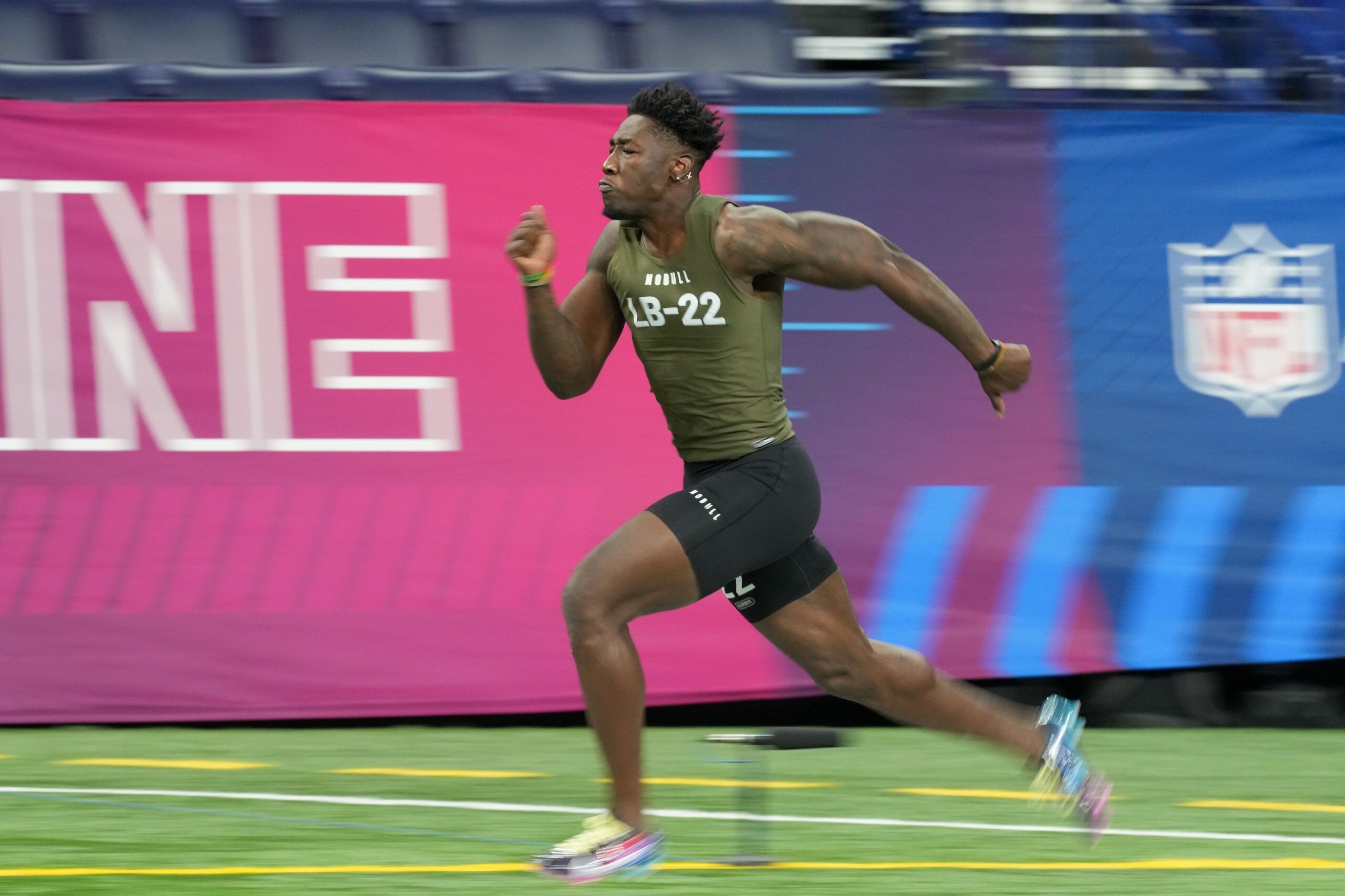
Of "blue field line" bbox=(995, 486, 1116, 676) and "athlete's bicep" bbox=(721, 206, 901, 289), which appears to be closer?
"athlete's bicep" bbox=(721, 206, 901, 289)

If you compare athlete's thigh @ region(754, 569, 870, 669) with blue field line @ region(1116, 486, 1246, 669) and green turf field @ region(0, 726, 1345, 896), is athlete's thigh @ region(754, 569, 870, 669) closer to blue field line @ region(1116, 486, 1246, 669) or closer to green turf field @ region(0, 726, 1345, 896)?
green turf field @ region(0, 726, 1345, 896)

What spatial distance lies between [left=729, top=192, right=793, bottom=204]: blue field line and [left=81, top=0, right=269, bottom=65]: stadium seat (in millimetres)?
2908

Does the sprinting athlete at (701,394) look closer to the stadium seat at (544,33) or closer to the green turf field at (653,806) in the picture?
the green turf field at (653,806)

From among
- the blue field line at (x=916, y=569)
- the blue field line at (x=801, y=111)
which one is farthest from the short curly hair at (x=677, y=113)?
the blue field line at (x=916, y=569)

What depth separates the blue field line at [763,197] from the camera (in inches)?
308

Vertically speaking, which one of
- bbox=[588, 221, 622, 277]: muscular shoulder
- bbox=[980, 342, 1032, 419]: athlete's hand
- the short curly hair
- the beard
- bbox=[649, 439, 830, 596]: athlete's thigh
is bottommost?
bbox=[649, 439, 830, 596]: athlete's thigh

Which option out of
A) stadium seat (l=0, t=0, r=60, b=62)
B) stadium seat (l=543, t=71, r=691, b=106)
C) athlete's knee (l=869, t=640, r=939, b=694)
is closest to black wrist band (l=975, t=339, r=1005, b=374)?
athlete's knee (l=869, t=640, r=939, b=694)

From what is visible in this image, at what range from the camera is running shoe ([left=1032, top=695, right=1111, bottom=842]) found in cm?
491

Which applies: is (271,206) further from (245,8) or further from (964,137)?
(964,137)

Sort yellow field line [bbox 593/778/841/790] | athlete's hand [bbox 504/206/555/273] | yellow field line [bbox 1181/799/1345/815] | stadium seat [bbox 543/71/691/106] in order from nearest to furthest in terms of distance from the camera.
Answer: athlete's hand [bbox 504/206/555/273] < yellow field line [bbox 1181/799/1345/815] < yellow field line [bbox 593/778/841/790] < stadium seat [bbox 543/71/691/106]

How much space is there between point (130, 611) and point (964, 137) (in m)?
4.31

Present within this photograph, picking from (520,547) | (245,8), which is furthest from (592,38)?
(520,547)

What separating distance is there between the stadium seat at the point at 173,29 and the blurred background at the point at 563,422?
29.8 inches

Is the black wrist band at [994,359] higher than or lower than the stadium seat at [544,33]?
lower
